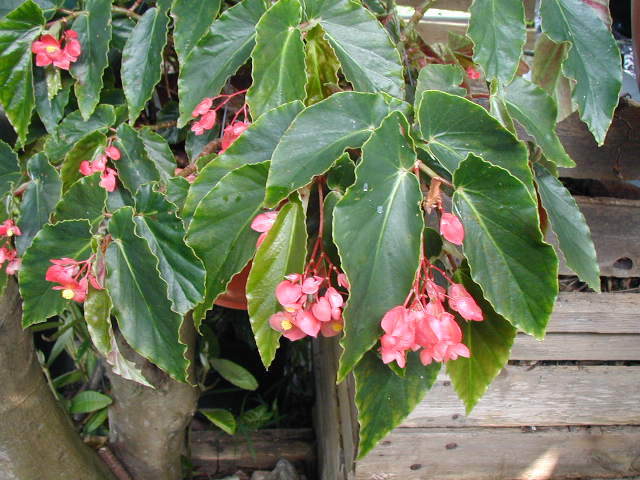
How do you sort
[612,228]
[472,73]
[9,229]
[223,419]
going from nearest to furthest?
1. [9,229]
2. [472,73]
3. [612,228]
4. [223,419]

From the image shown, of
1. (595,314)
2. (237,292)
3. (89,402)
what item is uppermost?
(237,292)

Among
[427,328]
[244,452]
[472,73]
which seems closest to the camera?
[427,328]

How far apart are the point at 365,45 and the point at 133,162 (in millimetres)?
336

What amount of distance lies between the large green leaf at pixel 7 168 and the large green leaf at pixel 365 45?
17.3 inches

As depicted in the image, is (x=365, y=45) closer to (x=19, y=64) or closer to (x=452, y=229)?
(x=452, y=229)

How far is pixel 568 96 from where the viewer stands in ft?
2.63

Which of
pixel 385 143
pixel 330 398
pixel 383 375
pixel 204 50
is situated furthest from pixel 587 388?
pixel 204 50

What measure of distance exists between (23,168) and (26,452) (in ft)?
1.50

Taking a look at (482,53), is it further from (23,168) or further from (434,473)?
(434,473)

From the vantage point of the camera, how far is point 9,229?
0.71 m

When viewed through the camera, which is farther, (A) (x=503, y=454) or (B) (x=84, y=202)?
(A) (x=503, y=454)

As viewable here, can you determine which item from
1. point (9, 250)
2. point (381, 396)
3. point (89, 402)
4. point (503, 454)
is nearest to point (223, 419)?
point (89, 402)

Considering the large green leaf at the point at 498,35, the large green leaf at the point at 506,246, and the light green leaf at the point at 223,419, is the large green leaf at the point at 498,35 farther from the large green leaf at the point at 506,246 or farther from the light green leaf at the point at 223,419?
the light green leaf at the point at 223,419

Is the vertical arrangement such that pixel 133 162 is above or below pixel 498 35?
below
